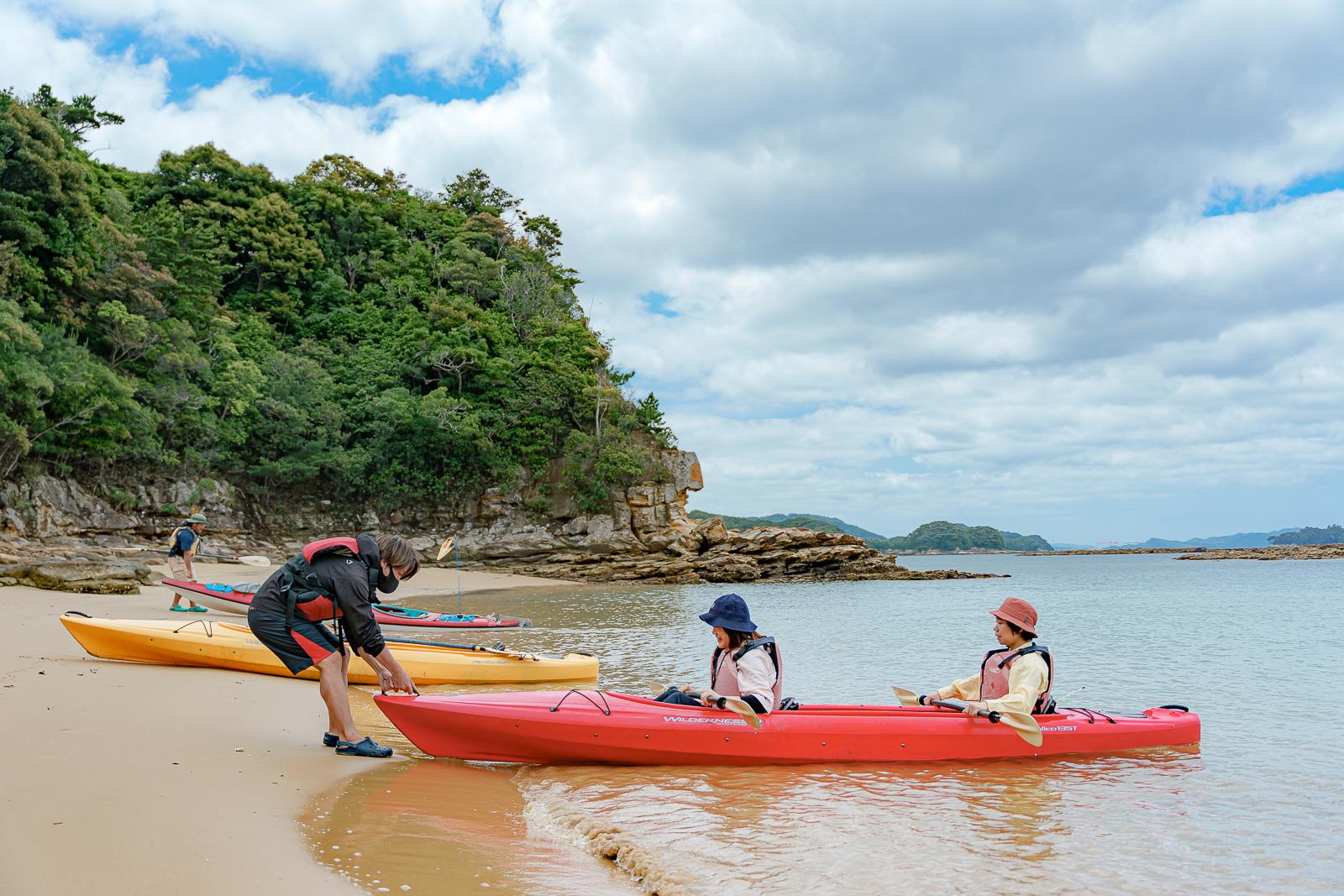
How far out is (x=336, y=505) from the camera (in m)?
33.2

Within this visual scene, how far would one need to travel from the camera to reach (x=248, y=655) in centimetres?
845

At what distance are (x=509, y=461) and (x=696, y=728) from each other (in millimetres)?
29352

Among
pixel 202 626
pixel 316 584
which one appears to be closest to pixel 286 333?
pixel 202 626

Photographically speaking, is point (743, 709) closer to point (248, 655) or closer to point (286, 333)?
point (248, 655)

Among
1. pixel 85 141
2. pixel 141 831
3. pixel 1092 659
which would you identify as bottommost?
pixel 1092 659

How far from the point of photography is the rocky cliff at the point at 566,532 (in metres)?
28.4

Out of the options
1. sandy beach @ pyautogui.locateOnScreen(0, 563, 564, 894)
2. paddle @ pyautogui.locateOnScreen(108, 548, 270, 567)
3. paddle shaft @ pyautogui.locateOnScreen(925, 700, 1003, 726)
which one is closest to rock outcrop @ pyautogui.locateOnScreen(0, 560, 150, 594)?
sandy beach @ pyautogui.locateOnScreen(0, 563, 564, 894)

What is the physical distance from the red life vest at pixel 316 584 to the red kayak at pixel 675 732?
0.70m

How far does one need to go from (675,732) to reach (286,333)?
34464 millimetres

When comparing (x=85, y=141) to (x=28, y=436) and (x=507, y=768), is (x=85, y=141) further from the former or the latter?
(x=507, y=768)

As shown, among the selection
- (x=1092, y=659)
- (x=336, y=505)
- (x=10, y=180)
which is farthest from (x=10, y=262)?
(x=1092, y=659)

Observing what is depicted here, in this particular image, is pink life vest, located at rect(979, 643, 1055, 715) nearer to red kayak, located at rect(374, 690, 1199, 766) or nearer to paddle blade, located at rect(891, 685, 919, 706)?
red kayak, located at rect(374, 690, 1199, 766)

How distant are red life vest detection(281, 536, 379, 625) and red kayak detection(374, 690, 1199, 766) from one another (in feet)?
2.29

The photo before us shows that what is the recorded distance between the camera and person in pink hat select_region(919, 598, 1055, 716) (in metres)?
5.91
